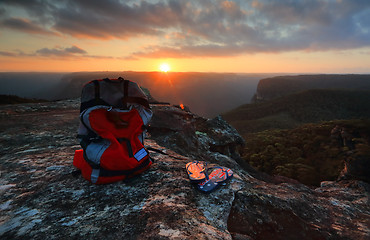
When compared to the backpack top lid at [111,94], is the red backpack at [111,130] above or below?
below

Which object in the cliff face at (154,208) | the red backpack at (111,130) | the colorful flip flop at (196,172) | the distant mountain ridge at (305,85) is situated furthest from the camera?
the distant mountain ridge at (305,85)

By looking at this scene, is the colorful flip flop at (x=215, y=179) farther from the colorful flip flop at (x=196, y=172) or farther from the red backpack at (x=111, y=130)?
the red backpack at (x=111, y=130)

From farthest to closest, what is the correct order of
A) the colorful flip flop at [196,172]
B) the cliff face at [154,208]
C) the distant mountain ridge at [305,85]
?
the distant mountain ridge at [305,85]
the colorful flip flop at [196,172]
the cliff face at [154,208]

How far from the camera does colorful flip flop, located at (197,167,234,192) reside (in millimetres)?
3286

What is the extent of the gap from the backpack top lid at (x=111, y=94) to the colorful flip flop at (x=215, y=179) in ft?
7.73

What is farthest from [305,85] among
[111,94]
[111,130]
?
[111,130]

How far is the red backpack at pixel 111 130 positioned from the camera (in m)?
3.24

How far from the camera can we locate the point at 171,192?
10.4ft

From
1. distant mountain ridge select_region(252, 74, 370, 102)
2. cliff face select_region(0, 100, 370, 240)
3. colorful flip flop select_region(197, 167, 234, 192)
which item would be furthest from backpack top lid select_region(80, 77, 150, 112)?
distant mountain ridge select_region(252, 74, 370, 102)

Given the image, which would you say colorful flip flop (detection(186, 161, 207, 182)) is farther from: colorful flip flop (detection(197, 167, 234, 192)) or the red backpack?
the red backpack

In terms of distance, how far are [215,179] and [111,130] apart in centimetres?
253

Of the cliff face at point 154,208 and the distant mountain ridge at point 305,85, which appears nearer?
the cliff face at point 154,208

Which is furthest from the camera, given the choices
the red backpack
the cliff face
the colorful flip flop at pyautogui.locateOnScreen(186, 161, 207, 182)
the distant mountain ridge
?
the distant mountain ridge

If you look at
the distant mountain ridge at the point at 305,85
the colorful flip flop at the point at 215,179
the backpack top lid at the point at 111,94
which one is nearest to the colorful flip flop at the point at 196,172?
the colorful flip flop at the point at 215,179
